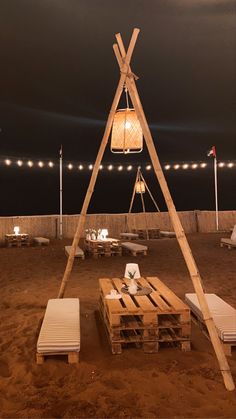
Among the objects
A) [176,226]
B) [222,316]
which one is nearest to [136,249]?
[222,316]

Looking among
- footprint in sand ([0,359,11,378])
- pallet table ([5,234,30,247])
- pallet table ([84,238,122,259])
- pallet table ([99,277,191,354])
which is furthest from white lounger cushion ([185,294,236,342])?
pallet table ([5,234,30,247])

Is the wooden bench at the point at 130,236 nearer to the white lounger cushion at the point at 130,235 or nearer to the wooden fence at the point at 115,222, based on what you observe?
the white lounger cushion at the point at 130,235

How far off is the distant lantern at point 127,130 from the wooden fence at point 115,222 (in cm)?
1051

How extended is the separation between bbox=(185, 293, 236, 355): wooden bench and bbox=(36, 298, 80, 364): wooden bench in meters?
1.68

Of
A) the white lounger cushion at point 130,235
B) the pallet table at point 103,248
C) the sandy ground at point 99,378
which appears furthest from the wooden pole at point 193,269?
the white lounger cushion at point 130,235

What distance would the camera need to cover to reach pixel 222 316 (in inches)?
166

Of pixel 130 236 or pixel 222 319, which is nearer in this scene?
pixel 222 319

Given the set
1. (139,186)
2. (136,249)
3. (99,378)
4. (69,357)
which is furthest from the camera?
(139,186)

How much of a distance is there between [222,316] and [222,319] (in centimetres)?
9

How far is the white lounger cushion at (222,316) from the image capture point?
3.81 m

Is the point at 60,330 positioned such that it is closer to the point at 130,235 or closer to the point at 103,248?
the point at 103,248

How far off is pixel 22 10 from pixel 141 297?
5717mm

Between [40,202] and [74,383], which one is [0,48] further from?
[40,202]

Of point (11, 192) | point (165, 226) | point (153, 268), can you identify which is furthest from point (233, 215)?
point (11, 192)
